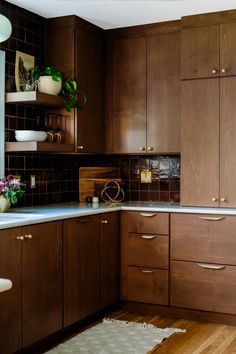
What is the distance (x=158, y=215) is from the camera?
402 centimetres

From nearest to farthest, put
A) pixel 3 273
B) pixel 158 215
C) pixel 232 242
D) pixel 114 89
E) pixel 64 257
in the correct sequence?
pixel 3 273
pixel 64 257
pixel 232 242
pixel 158 215
pixel 114 89

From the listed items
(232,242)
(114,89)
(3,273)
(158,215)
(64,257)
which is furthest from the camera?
(114,89)

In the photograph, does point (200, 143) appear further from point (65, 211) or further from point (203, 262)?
point (65, 211)

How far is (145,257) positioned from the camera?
13.4 ft

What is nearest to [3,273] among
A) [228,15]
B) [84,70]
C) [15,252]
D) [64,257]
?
[15,252]

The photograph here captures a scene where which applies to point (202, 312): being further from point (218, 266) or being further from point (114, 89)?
point (114, 89)

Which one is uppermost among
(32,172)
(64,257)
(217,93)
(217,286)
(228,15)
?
(228,15)

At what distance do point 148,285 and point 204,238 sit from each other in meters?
0.59

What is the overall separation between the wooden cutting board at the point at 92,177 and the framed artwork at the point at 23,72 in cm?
103

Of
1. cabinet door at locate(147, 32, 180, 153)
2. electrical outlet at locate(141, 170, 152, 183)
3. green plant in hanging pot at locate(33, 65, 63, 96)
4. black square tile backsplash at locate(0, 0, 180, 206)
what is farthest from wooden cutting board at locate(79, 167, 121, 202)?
green plant in hanging pot at locate(33, 65, 63, 96)

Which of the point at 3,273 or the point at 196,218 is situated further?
the point at 196,218

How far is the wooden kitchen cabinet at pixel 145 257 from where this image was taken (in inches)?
158

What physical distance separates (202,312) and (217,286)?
25 centimetres

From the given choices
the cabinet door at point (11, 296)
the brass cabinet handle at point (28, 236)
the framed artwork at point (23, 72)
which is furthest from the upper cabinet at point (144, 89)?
the cabinet door at point (11, 296)
